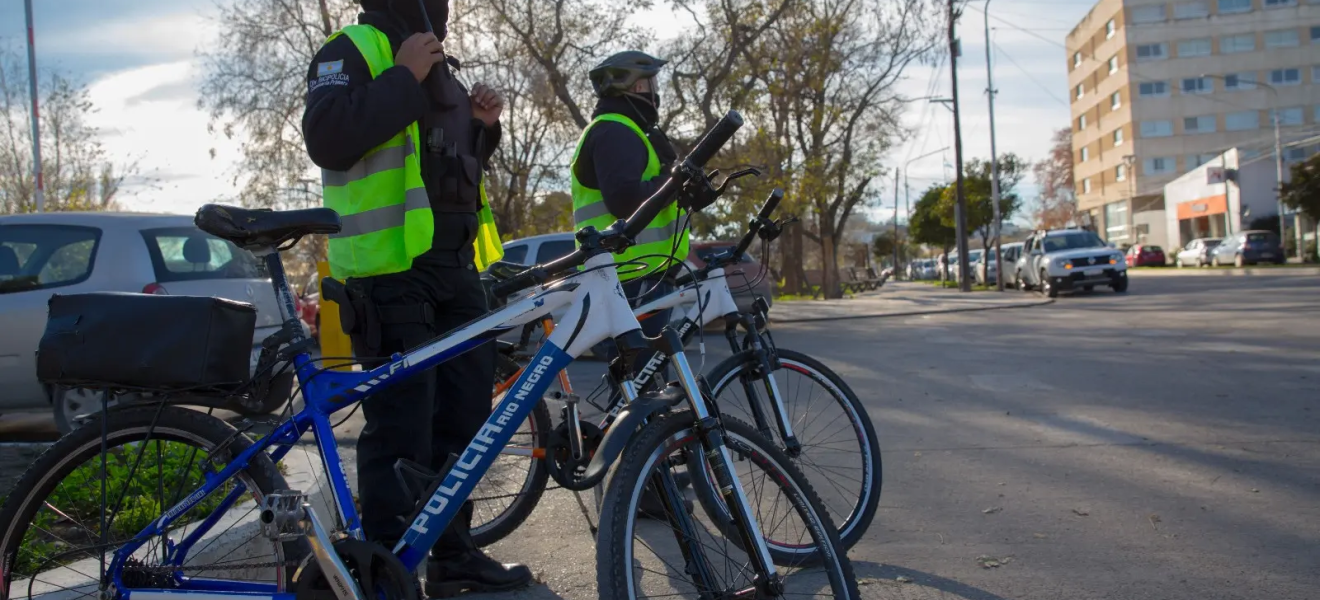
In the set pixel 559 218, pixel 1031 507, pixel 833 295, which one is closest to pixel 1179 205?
pixel 833 295

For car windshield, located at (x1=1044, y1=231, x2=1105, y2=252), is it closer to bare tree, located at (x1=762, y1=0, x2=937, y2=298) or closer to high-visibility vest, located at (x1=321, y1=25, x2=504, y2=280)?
bare tree, located at (x1=762, y1=0, x2=937, y2=298)

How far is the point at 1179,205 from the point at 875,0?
4514cm

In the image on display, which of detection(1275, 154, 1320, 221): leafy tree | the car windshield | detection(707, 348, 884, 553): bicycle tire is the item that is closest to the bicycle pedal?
detection(707, 348, 884, 553): bicycle tire

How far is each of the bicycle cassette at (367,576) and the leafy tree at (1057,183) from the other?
9637cm

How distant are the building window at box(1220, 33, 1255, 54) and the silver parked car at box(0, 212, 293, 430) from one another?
77.5 m

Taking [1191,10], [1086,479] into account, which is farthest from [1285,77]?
[1086,479]

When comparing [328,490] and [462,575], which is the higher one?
[328,490]

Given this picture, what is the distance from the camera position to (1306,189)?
3844 centimetres

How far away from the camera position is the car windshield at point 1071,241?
2602cm

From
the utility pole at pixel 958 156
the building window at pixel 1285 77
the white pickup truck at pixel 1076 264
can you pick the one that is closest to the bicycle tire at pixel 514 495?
the white pickup truck at pixel 1076 264

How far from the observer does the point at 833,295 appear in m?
Answer: 30.2

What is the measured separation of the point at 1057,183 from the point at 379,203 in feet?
330

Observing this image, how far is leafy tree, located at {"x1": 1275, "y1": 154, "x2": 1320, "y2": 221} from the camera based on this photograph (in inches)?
1504

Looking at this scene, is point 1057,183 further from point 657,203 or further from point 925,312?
point 657,203
